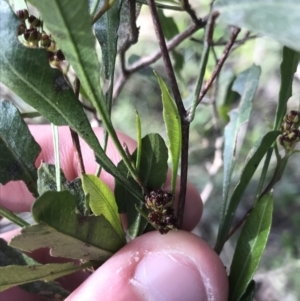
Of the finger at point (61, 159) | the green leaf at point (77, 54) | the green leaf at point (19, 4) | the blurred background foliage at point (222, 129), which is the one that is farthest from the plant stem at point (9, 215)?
the blurred background foliage at point (222, 129)

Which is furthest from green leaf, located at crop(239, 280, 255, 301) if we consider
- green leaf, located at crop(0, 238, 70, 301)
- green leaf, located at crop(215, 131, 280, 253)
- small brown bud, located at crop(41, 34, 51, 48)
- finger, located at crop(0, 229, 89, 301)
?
finger, located at crop(0, 229, 89, 301)

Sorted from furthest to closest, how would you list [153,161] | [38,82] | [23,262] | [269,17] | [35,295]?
[35,295] < [23,262] < [153,161] < [38,82] < [269,17]

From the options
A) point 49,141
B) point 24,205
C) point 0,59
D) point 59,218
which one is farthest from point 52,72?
point 24,205

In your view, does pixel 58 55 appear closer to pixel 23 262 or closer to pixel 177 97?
pixel 177 97

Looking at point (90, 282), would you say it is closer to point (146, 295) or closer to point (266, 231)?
point (146, 295)

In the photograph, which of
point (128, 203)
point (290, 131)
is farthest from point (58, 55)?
point (290, 131)

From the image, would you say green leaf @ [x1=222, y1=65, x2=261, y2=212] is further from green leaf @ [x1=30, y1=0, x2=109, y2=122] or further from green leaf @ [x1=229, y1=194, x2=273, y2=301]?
green leaf @ [x1=30, y1=0, x2=109, y2=122]
